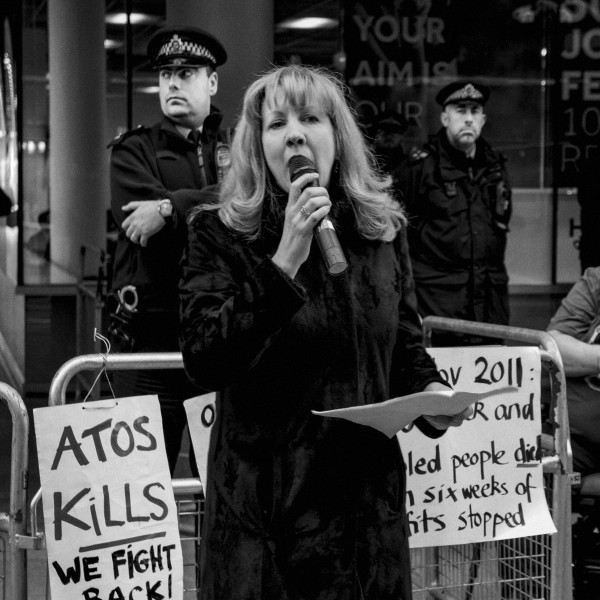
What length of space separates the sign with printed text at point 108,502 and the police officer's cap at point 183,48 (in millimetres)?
2021

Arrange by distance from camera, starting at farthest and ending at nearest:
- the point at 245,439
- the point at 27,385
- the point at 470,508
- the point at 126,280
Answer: the point at 27,385 → the point at 126,280 → the point at 470,508 → the point at 245,439

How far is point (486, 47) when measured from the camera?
39.1 feet

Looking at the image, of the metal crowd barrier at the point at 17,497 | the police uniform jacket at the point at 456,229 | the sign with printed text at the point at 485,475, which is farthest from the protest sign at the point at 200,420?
the police uniform jacket at the point at 456,229

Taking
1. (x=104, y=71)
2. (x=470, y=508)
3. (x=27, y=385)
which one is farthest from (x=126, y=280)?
(x=104, y=71)

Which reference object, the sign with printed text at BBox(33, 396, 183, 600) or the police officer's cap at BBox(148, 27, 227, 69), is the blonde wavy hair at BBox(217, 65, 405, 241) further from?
the police officer's cap at BBox(148, 27, 227, 69)

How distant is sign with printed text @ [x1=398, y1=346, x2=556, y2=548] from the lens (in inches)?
159

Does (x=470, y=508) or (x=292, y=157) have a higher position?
(x=292, y=157)

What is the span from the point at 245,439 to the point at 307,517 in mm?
228

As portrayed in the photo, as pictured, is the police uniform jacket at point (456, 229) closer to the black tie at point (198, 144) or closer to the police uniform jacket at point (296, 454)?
the black tie at point (198, 144)

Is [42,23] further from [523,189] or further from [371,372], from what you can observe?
[371,372]

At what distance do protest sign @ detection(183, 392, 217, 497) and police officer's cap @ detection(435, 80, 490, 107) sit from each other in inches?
172

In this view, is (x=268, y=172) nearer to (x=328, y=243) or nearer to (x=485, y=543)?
(x=328, y=243)

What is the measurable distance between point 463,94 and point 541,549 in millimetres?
4099

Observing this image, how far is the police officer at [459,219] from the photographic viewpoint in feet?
24.3
